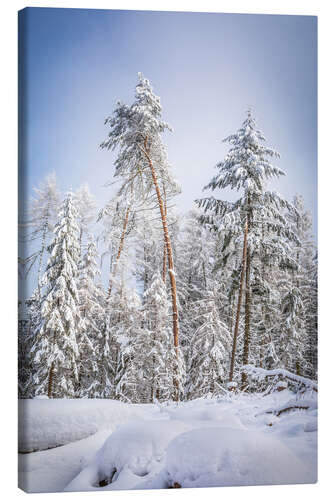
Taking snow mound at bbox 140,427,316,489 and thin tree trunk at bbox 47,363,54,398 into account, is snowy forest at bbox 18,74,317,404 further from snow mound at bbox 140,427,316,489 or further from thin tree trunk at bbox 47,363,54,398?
snow mound at bbox 140,427,316,489

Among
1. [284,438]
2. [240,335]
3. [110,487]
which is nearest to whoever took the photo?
[110,487]

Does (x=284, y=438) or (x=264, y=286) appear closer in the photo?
(x=284, y=438)

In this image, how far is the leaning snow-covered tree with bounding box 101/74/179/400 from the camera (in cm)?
546

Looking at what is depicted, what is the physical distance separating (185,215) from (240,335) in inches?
55.0

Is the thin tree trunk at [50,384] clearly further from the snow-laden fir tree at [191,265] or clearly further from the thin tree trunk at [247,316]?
the thin tree trunk at [247,316]

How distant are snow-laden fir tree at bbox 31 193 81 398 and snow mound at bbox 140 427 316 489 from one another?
1221 millimetres

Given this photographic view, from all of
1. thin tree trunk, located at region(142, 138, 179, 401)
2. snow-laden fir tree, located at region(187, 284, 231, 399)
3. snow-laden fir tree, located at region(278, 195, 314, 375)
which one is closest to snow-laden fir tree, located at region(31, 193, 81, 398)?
thin tree trunk, located at region(142, 138, 179, 401)

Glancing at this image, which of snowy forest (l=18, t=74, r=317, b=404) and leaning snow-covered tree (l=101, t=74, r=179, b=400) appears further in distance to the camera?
leaning snow-covered tree (l=101, t=74, r=179, b=400)

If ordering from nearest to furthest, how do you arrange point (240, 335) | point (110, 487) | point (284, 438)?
point (110, 487)
point (284, 438)
point (240, 335)

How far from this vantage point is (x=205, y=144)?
555 cm

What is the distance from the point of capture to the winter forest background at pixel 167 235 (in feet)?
16.3

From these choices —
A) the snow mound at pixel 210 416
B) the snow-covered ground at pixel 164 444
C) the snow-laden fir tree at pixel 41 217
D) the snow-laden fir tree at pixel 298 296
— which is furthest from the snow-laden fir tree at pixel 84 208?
the snow-laden fir tree at pixel 298 296
